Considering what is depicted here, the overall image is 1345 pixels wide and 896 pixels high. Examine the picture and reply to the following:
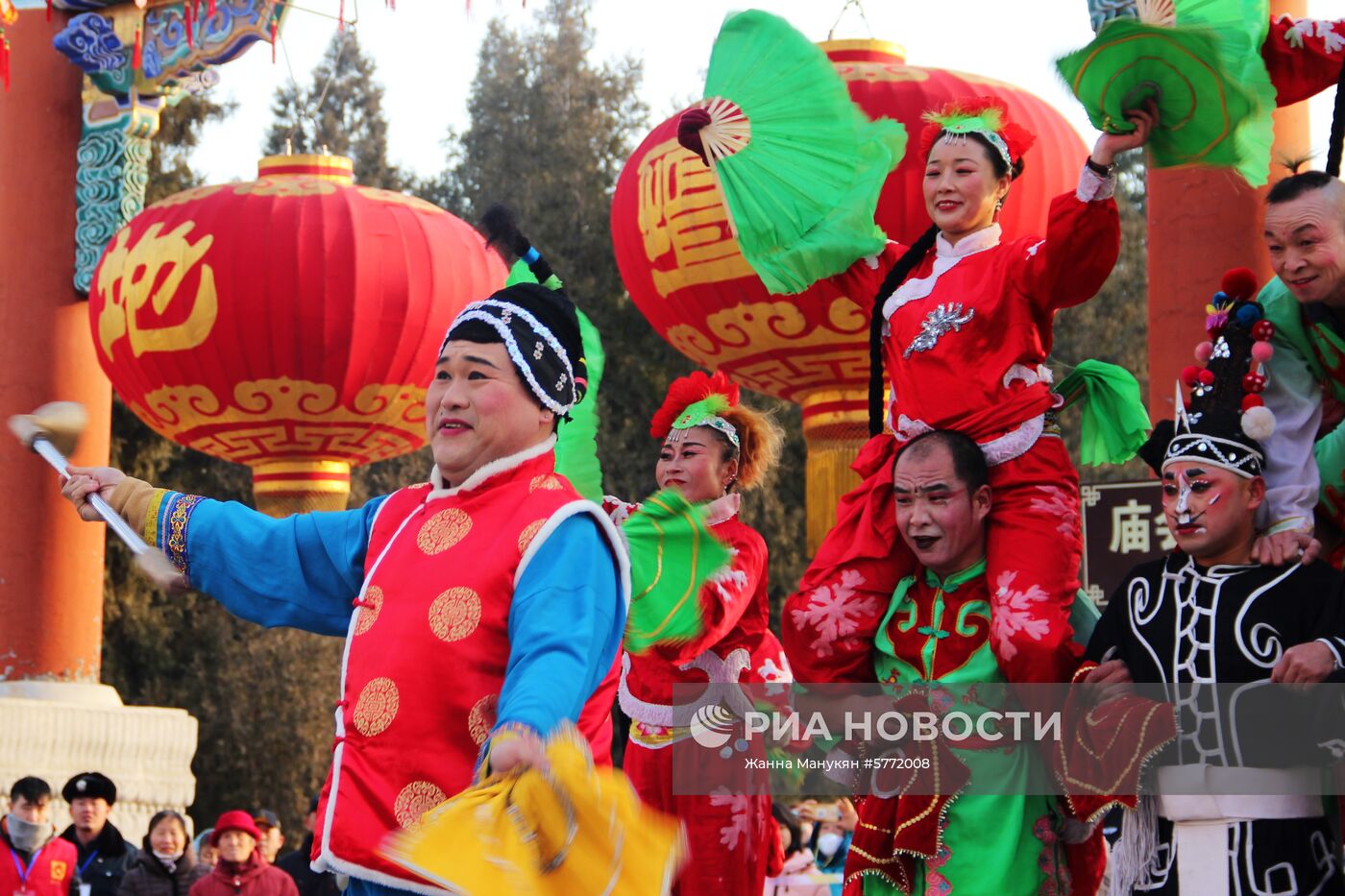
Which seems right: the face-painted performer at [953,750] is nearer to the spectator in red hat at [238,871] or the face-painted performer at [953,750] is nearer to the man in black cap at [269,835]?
the spectator in red hat at [238,871]

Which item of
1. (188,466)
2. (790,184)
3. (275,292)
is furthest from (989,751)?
(188,466)

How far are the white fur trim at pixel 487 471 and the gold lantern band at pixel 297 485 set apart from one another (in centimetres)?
867

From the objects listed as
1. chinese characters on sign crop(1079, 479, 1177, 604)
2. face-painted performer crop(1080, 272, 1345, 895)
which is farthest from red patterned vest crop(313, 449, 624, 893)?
chinese characters on sign crop(1079, 479, 1177, 604)

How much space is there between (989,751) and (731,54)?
6.27 ft

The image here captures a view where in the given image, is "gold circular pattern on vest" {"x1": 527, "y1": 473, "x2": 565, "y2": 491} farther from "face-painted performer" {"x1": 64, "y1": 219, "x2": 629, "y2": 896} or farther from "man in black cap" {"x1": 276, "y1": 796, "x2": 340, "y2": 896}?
"man in black cap" {"x1": 276, "y1": 796, "x2": 340, "y2": 896}

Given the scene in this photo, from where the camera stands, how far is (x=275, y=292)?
11039mm

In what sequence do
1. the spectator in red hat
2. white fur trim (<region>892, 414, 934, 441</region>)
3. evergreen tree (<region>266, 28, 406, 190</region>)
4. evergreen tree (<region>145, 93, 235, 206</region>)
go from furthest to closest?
evergreen tree (<region>266, 28, 406, 190</region>), evergreen tree (<region>145, 93, 235, 206</region>), the spectator in red hat, white fur trim (<region>892, 414, 934, 441</region>)

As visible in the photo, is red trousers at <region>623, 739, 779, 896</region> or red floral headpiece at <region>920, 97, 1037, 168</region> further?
red trousers at <region>623, 739, 779, 896</region>

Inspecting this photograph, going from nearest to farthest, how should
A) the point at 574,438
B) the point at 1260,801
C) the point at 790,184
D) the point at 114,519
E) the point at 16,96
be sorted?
the point at 114,519, the point at 1260,801, the point at 574,438, the point at 790,184, the point at 16,96

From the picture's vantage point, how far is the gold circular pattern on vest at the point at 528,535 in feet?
10.6

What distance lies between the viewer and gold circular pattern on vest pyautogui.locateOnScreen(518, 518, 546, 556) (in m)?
3.24

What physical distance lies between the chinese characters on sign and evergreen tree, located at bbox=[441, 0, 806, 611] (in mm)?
8702

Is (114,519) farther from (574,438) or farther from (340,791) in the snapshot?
(574,438)

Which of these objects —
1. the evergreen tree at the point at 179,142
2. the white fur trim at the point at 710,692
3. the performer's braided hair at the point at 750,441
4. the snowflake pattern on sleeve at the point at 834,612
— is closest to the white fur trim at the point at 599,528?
the snowflake pattern on sleeve at the point at 834,612
